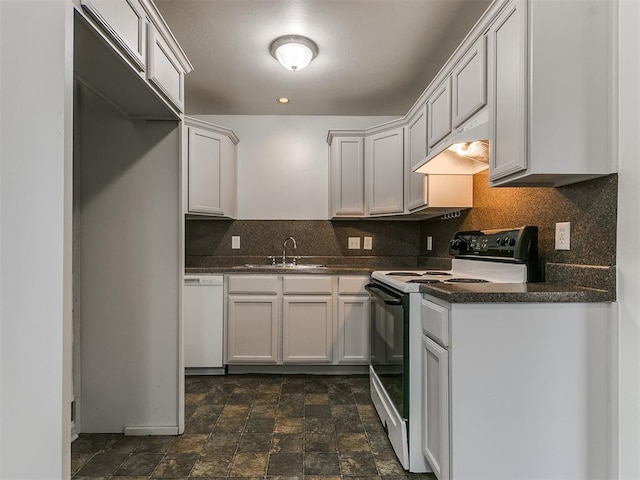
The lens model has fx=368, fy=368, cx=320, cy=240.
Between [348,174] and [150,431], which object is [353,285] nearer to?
[348,174]

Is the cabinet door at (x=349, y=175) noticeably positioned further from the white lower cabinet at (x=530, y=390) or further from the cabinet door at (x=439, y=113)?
the white lower cabinet at (x=530, y=390)

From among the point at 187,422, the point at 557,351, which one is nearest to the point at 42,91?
the point at 557,351

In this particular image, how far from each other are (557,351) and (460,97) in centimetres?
133

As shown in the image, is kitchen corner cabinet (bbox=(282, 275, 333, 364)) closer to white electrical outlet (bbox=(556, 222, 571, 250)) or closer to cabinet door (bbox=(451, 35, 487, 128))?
cabinet door (bbox=(451, 35, 487, 128))

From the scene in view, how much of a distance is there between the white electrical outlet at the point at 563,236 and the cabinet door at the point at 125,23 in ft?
6.13

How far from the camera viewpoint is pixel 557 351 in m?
1.32

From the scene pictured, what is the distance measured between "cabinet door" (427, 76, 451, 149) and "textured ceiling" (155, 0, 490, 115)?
330mm

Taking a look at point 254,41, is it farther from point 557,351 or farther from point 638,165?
point 557,351

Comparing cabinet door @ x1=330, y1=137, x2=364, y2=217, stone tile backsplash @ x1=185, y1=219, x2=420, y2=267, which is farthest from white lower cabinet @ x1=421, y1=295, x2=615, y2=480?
stone tile backsplash @ x1=185, y1=219, x2=420, y2=267

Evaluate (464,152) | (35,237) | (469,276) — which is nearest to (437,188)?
(464,152)

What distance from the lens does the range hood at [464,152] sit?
1.73 meters

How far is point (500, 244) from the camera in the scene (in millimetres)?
1934

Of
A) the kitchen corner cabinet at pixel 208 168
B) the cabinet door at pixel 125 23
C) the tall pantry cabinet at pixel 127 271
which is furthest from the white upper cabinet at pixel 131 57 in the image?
the kitchen corner cabinet at pixel 208 168

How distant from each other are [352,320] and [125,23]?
2.38 meters
